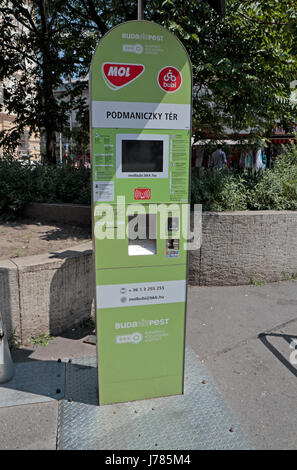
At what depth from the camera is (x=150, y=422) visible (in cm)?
265

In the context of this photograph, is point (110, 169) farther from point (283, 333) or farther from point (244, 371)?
point (283, 333)

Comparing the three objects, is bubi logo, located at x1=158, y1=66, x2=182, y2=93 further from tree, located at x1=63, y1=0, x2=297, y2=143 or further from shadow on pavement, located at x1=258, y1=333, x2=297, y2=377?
tree, located at x1=63, y1=0, x2=297, y2=143

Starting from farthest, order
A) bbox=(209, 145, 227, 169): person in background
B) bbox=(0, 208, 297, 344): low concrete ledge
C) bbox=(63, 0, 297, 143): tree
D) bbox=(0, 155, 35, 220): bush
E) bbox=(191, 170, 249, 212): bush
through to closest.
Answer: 1. bbox=(209, 145, 227, 169): person in background
2. bbox=(0, 155, 35, 220): bush
3. bbox=(191, 170, 249, 212): bush
4. bbox=(63, 0, 297, 143): tree
5. bbox=(0, 208, 297, 344): low concrete ledge

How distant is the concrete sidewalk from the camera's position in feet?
8.56

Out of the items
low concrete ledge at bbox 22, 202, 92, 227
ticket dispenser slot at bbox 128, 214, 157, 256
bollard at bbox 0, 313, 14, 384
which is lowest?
bollard at bbox 0, 313, 14, 384

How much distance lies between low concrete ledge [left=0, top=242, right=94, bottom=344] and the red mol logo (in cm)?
158

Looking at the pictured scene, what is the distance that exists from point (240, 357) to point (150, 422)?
1.29 m

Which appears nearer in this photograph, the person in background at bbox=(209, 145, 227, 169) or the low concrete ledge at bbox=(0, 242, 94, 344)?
the low concrete ledge at bbox=(0, 242, 94, 344)

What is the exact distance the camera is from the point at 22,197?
6.08 meters

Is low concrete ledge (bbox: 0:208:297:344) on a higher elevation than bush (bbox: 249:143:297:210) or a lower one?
lower

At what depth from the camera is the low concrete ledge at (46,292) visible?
11.7 ft

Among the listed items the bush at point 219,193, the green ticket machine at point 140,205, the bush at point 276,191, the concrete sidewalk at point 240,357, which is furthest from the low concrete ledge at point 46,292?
the bush at point 276,191

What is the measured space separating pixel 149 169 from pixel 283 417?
2.03 meters

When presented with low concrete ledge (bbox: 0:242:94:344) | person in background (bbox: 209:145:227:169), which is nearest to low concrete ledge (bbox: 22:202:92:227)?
low concrete ledge (bbox: 0:242:94:344)
